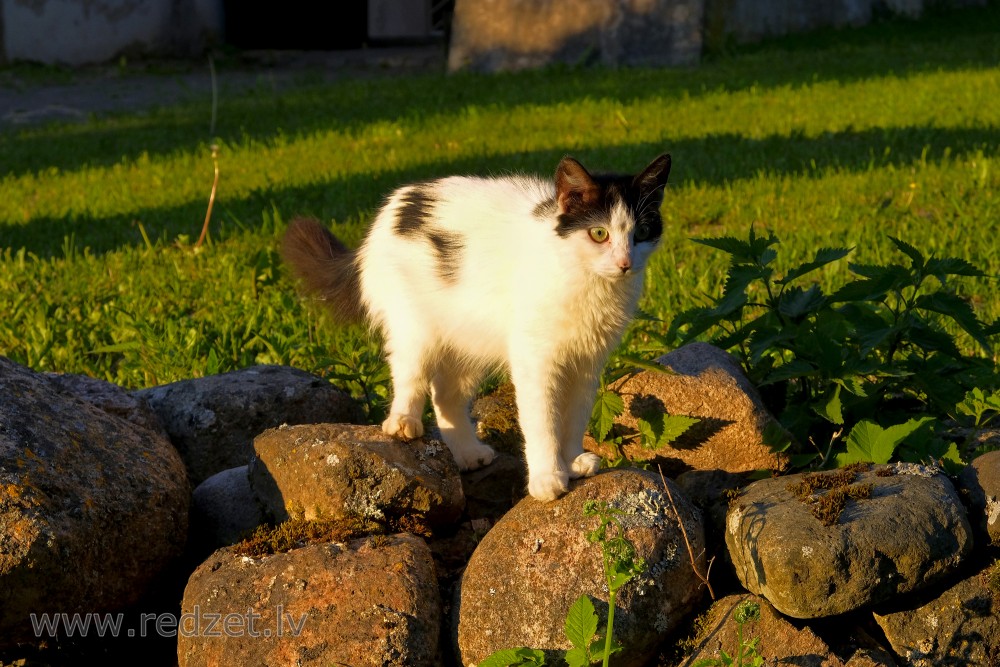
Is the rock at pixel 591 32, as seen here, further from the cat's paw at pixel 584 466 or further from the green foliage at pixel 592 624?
the green foliage at pixel 592 624

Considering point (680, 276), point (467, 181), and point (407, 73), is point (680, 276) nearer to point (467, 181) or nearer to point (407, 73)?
point (467, 181)

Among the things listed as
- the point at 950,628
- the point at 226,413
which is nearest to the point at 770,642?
the point at 950,628

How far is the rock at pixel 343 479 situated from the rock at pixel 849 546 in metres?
0.84

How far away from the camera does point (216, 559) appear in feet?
9.77

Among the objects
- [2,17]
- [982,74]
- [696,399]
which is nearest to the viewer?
[696,399]

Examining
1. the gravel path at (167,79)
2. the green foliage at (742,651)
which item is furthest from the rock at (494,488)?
the gravel path at (167,79)

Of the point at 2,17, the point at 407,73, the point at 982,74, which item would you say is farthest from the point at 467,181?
the point at 2,17

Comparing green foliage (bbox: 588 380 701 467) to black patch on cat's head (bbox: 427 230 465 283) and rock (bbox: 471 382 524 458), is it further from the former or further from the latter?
black patch on cat's head (bbox: 427 230 465 283)

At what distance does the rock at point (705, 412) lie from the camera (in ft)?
11.2

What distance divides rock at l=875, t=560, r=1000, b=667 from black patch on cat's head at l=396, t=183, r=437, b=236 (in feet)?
5.56

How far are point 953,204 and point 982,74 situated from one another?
265 inches

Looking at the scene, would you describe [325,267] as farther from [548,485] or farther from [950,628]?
[950,628]

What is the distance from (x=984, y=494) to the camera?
9.68 ft

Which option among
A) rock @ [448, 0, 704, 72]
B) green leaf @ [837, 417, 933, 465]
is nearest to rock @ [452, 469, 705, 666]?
green leaf @ [837, 417, 933, 465]
